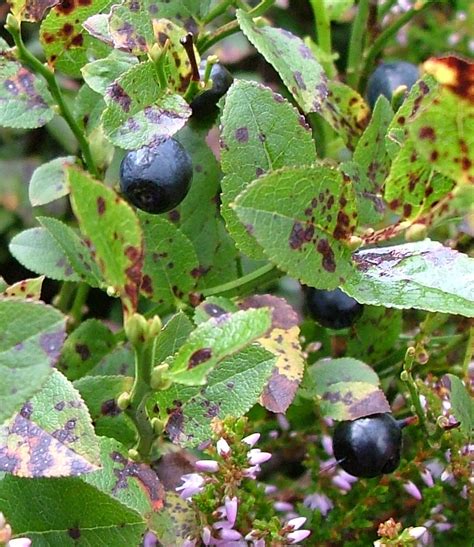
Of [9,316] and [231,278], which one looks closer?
[9,316]

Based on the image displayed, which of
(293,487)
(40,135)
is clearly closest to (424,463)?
(293,487)

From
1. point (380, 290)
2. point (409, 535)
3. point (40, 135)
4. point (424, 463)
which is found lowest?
point (40, 135)

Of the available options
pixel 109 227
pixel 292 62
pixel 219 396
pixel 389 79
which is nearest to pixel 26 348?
pixel 109 227

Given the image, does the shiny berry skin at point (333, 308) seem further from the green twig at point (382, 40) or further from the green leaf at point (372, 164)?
the green twig at point (382, 40)

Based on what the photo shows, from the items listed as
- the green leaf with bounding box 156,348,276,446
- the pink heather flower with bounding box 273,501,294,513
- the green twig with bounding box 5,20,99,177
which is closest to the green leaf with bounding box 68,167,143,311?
the green leaf with bounding box 156,348,276,446

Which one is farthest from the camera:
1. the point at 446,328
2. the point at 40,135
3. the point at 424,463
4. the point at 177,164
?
the point at 40,135

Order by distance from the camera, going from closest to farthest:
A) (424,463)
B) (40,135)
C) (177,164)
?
1. (177,164)
2. (424,463)
3. (40,135)

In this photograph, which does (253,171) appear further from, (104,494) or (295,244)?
(104,494)
